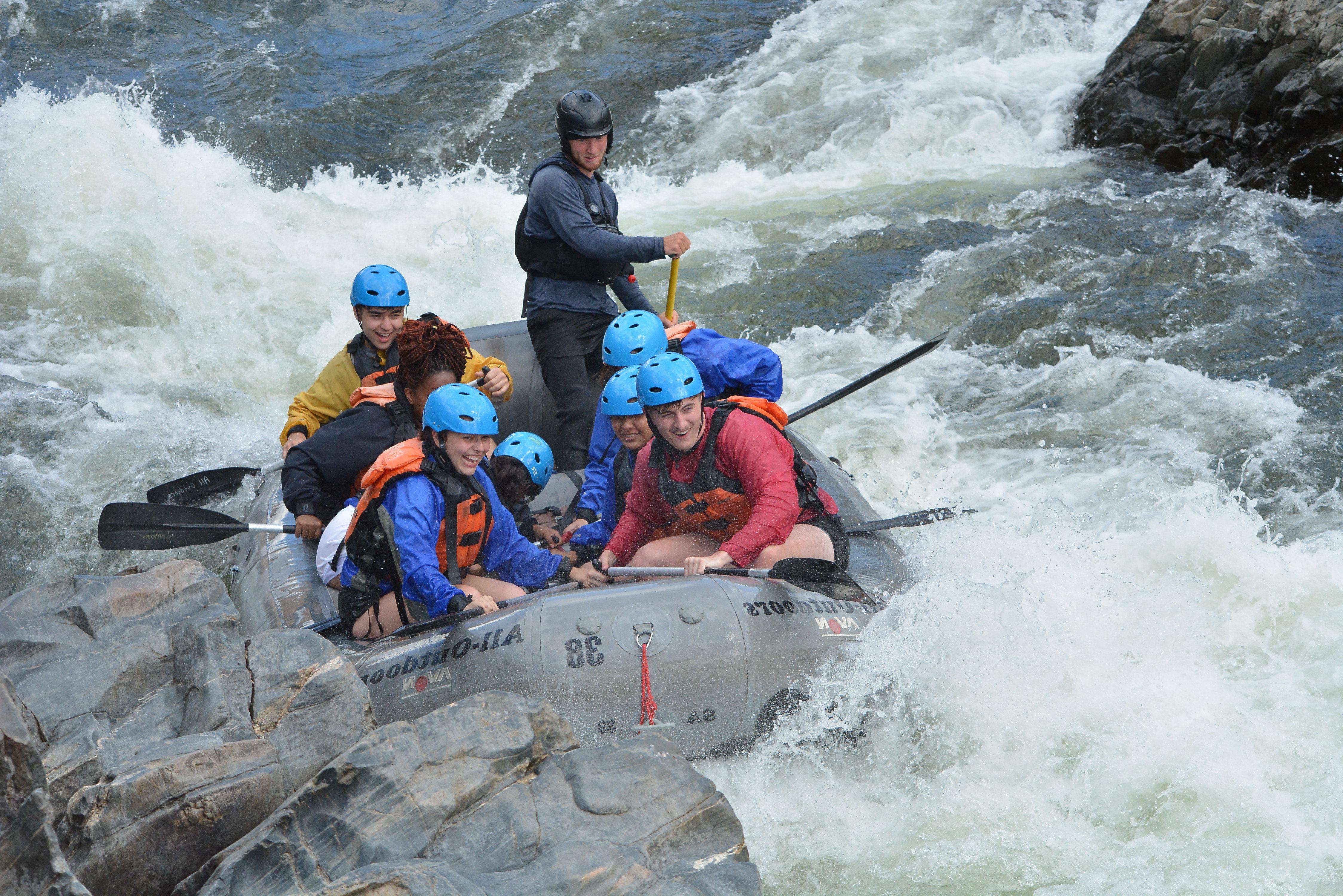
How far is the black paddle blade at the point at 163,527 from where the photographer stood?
5.16m

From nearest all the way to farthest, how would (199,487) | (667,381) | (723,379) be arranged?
(667,381) → (723,379) → (199,487)

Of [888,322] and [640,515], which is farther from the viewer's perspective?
[888,322]

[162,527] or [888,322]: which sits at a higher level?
[162,527]

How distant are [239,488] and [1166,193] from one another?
758 centimetres

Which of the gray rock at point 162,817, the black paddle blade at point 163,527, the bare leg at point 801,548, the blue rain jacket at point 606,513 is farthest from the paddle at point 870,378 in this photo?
the gray rock at point 162,817

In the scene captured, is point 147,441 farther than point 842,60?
No

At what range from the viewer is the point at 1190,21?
10766 millimetres

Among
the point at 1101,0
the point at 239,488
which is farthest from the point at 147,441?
the point at 1101,0

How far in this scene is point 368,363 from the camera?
5.40 metres

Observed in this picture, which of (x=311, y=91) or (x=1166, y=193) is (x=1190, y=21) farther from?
(x=311, y=91)

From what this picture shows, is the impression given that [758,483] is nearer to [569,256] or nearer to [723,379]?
[723,379]

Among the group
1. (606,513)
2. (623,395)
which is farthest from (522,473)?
(623,395)

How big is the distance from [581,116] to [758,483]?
6.44ft

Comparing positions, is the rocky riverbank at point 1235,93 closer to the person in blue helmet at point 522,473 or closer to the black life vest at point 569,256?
the black life vest at point 569,256
